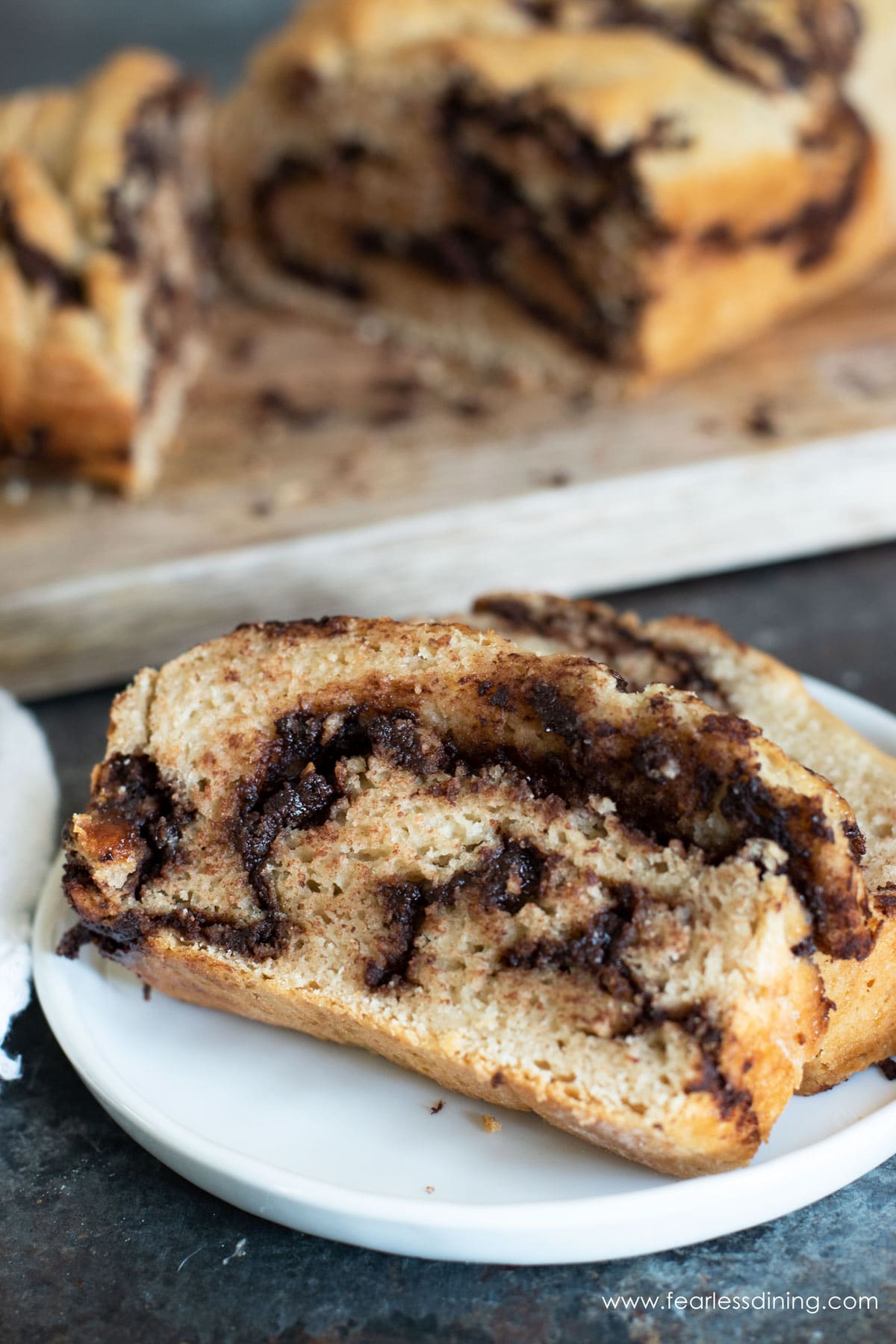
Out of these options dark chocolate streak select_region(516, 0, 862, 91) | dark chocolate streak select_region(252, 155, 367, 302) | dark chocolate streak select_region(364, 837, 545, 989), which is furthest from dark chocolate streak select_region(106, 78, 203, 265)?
dark chocolate streak select_region(364, 837, 545, 989)

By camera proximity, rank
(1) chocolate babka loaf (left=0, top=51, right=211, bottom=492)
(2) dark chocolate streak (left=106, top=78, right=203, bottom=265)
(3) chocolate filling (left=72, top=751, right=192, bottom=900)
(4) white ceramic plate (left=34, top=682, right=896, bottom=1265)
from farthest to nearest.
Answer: (2) dark chocolate streak (left=106, top=78, right=203, bottom=265), (1) chocolate babka loaf (left=0, top=51, right=211, bottom=492), (3) chocolate filling (left=72, top=751, right=192, bottom=900), (4) white ceramic plate (left=34, top=682, right=896, bottom=1265)

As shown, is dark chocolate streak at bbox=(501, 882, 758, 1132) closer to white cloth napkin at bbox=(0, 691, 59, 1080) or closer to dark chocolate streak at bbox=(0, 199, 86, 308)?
white cloth napkin at bbox=(0, 691, 59, 1080)

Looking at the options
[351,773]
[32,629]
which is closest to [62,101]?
[32,629]

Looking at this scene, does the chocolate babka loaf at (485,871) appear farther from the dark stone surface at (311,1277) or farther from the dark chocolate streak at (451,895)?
the dark stone surface at (311,1277)

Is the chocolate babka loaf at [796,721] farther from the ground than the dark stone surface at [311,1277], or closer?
farther from the ground

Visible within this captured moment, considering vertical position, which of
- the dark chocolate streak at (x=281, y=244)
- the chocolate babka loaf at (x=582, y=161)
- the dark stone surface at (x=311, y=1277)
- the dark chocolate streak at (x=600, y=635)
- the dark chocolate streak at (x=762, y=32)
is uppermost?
the dark chocolate streak at (x=762, y=32)

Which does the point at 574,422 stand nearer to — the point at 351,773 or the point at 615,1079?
the point at 351,773

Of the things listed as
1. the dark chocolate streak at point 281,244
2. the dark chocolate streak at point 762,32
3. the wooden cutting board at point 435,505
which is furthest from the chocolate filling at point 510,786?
the dark chocolate streak at point 281,244
